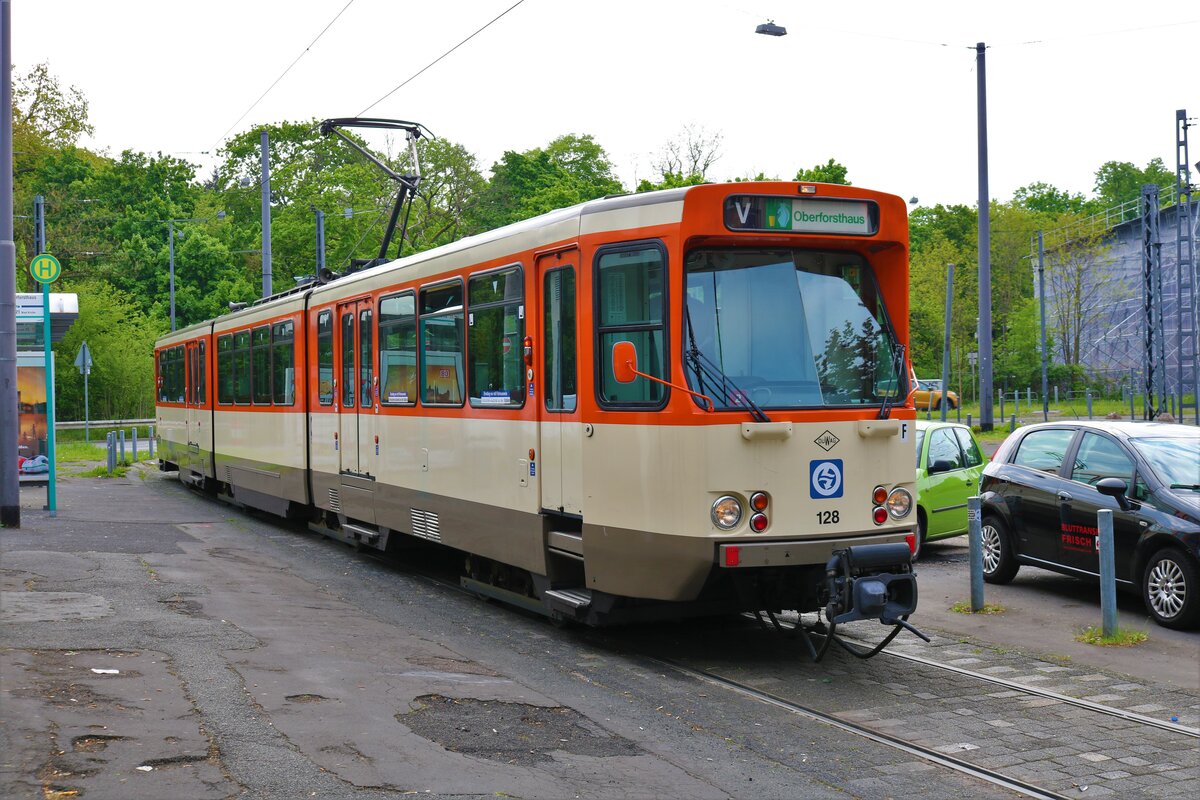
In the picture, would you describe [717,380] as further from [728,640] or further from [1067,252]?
[1067,252]

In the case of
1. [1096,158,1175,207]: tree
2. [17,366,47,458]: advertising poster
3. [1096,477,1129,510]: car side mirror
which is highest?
[1096,158,1175,207]: tree

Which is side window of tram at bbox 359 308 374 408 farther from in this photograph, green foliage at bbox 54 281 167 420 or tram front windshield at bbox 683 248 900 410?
green foliage at bbox 54 281 167 420

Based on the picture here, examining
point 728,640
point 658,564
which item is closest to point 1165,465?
point 728,640

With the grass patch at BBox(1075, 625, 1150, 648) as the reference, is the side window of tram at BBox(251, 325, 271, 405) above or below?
above

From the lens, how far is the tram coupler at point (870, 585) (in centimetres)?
789

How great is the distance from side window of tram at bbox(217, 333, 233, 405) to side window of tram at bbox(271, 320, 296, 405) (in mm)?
2855

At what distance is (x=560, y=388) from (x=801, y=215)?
2.10 meters

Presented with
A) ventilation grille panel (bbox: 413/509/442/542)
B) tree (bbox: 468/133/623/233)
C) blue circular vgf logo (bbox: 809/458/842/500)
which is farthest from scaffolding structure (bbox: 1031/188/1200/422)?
blue circular vgf logo (bbox: 809/458/842/500)

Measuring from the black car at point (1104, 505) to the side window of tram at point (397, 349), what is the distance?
570 cm

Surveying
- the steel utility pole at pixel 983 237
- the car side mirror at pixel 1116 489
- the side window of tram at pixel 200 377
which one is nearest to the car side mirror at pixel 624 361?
the car side mirror at pixel 1116 489

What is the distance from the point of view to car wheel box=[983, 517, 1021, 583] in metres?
12.0

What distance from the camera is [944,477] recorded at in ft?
47.3

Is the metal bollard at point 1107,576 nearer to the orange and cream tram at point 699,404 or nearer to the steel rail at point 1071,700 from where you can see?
the steel rail at point 1071,700

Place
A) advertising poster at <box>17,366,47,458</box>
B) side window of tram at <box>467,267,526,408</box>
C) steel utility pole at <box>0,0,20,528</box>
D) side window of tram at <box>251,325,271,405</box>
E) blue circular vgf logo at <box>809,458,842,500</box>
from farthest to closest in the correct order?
1. advertising poster at <box>17,366,47,458</box>
2. side window of tram at <box>251,325,271,405</box>
3. steel utility pole at <box>0,0,20,528</box>
4. side window of tram at <box>467,267,526,408</box>
5. blue circular vgf logo at <box>809,458,842,500</box>
